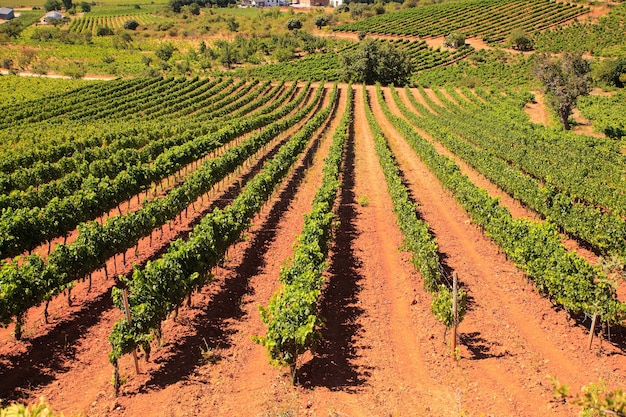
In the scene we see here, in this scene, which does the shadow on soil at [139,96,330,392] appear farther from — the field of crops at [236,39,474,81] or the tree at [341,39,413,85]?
the field of crops at [236,39,474,81]

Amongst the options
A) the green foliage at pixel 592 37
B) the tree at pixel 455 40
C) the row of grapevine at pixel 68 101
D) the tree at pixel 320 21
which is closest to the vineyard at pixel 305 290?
the row of grapevine at pixel 68 101

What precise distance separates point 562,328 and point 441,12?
130 m

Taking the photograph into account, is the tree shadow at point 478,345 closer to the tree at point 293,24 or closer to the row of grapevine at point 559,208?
the row of grapevine at point 559,208

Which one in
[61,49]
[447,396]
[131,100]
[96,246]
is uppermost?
[61,49]

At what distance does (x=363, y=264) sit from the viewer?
19141mm

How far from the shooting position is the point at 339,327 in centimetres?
1473

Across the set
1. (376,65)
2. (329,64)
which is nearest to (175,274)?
(376,65)

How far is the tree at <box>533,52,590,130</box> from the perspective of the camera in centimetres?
4241

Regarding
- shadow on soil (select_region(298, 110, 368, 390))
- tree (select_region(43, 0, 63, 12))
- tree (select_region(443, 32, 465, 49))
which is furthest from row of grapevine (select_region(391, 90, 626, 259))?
tree (select_region(43, 0, 63, 12))

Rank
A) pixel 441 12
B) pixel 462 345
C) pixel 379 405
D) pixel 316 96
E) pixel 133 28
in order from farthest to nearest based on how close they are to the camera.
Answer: pixel 133 28
pixel 441 12
pixel 316 96
pixel 462 345
pixel 379 405

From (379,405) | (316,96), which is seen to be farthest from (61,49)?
(379,405)

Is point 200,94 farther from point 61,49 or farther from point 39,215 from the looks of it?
point 61,49

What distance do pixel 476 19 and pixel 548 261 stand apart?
397 ft

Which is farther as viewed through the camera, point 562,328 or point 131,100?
point 131,100
